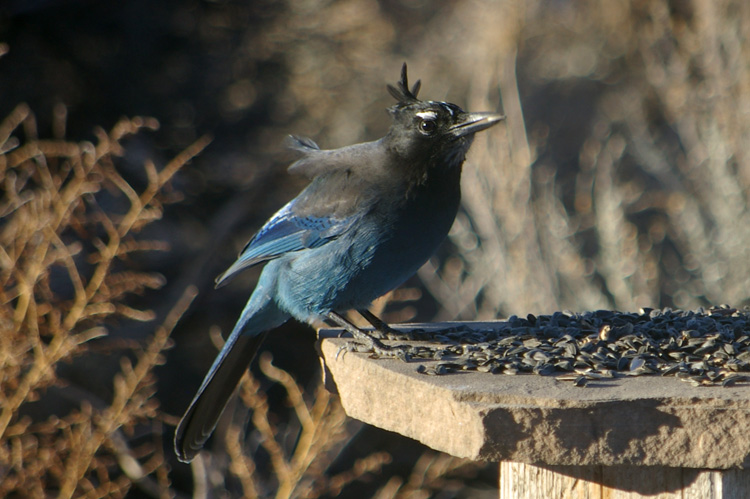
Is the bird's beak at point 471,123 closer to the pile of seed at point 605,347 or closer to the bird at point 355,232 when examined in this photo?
the bird at point 355,232

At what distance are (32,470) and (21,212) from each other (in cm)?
125

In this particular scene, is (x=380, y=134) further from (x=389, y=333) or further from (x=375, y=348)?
(x=375, y=348)

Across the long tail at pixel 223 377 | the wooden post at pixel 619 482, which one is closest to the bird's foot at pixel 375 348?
the wooden post at pixel 619 482

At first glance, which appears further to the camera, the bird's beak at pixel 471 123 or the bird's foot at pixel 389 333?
the bird's beak at pixel 471 123

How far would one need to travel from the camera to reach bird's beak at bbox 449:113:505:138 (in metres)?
3.57

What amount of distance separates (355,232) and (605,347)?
116cm

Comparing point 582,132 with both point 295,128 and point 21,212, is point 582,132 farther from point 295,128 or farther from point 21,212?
point 21,212

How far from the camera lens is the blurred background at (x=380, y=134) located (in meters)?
6.57

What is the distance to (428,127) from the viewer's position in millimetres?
3730

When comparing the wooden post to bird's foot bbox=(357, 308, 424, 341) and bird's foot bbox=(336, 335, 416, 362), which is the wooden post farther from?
bird's foot bbox=(357, 308, 424, 341)

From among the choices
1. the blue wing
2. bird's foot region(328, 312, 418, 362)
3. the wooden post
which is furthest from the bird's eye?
the wooden post

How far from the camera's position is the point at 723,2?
668 centimetres

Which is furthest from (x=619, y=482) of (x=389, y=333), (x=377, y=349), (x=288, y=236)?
(x=288, y=236)

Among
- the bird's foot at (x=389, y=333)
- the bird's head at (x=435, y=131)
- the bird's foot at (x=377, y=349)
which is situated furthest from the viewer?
the bird's head at (x=435, y=131)
